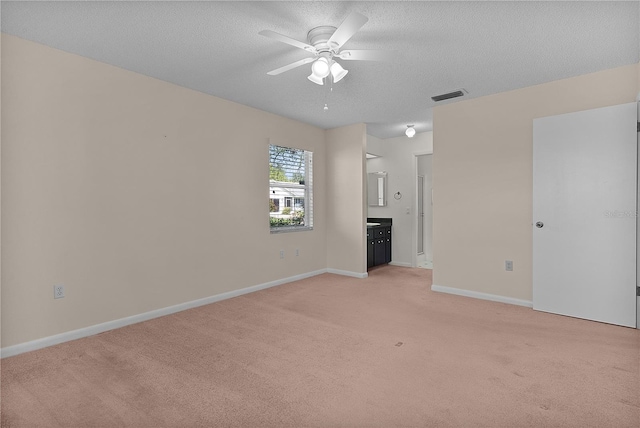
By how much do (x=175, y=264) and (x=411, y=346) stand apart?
2502 mm

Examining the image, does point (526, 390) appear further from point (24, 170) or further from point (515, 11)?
point (24, 170)

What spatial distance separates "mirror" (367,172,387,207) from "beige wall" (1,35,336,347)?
2738 mm

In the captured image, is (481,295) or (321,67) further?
(481,295)

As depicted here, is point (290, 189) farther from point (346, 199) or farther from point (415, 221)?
point (415, 221)

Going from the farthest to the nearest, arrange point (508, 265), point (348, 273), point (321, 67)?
point (348, 273), point (508, 265), point (321, 67)

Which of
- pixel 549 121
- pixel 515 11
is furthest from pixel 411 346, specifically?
pixel 549 121

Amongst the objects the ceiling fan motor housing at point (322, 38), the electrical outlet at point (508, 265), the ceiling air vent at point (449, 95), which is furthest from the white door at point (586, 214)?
the ceiling fan motor housing at point (322, 38)

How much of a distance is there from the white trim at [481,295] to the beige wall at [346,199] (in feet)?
4.15

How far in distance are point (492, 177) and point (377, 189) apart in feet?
9.06

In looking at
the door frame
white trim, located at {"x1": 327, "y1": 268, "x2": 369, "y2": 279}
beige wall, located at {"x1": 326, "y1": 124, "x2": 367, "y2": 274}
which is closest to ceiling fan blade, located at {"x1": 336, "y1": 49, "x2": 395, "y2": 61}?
beige wall, located at {"x1": 326, "y1": 124, "x2": 367, "y2": 274}

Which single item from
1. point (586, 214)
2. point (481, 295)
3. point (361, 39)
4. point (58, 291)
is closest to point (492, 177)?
point (586, 214)

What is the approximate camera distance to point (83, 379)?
6.88ft

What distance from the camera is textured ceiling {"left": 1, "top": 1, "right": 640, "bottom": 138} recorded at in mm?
2137

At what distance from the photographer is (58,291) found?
8.79 ft
